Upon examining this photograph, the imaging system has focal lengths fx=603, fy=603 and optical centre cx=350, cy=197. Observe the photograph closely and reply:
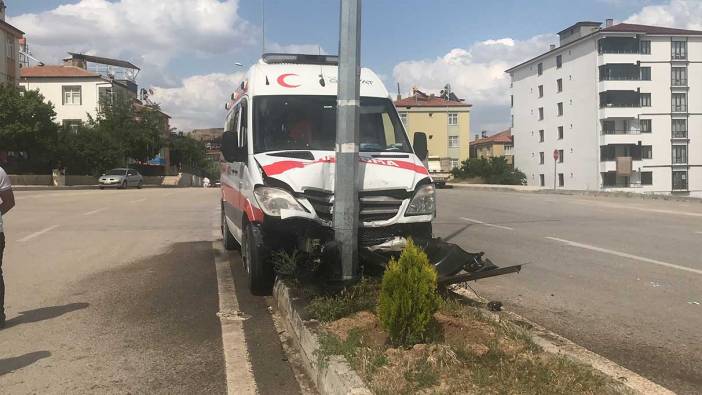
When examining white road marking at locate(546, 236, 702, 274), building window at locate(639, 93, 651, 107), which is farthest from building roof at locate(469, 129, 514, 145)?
white road marking at locate(546, 236, 702, 274)

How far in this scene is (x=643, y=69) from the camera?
66.9 m

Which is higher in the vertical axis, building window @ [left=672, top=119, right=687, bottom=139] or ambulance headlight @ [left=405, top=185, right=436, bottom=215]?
building window @ [left=672, top=119, right=687, bottom=139]

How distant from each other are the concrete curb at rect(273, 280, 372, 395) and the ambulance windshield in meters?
1.98

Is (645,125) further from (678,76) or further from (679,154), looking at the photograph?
(678,76)

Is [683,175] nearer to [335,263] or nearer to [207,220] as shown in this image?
[207,220]

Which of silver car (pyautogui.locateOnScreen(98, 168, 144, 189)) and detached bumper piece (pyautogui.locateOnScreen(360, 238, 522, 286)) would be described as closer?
detached bumper piece (pyautogui.locateOnScreen(360, 238, 522, 286))

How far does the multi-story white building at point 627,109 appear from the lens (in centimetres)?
6481

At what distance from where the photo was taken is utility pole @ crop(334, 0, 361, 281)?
225 inches

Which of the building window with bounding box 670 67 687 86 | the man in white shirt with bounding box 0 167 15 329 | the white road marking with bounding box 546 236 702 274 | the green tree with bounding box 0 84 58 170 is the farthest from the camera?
the building window with bounding box 670 67 687 86

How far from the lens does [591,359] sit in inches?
170

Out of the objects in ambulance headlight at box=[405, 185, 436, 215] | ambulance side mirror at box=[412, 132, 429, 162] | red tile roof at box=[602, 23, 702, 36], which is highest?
red tile roof at box=[602, 23, 702, 36]

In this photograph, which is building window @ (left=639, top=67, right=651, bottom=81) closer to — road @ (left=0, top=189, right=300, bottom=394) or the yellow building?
the yellow building

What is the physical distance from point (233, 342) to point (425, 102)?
85.5m

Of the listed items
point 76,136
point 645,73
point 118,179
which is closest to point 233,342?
point 118,179
